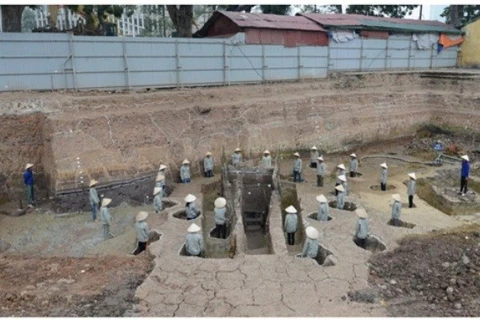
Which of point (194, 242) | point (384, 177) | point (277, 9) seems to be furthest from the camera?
point (277, 9)

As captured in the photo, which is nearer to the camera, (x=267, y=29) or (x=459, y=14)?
(x=267, y=29)

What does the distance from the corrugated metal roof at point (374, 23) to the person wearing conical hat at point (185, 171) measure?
1154 cm

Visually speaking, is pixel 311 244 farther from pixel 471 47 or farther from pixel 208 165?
pixel 471 47

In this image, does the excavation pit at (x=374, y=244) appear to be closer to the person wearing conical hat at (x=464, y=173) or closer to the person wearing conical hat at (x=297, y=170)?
the person wearing conical hat at (x=297, y=170)

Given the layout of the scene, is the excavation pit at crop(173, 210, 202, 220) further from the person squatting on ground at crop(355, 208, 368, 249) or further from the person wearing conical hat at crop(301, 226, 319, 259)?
the person squatting on ground at crop(355, 208, 368, 249)

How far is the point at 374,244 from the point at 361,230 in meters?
0.50

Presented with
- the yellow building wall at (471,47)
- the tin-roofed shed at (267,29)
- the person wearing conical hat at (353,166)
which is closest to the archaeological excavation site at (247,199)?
the person wearing conical hat at (353,166)

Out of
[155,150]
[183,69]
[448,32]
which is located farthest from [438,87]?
[155,150]

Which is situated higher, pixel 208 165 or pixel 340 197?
pixel 208 165

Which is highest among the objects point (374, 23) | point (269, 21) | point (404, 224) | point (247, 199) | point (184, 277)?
point (374, 23)

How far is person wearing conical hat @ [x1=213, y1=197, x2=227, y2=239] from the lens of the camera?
11.0 metres

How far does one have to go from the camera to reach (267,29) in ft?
65.6

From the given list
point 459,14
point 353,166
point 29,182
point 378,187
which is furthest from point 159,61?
point 459,14

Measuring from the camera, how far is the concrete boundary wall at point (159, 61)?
45.4 ft
